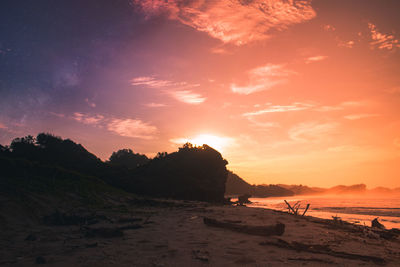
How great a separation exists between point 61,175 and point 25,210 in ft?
40.0

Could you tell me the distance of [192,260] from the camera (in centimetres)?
604

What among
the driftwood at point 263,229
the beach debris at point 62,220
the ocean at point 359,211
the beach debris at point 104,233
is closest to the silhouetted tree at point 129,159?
the ocean at point 359,211

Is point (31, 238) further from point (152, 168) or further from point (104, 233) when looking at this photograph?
point (152, 168)

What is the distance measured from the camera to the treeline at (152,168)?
1602 inches

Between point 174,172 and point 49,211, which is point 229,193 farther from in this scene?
point 49,211

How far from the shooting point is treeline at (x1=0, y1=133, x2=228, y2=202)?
133 feet

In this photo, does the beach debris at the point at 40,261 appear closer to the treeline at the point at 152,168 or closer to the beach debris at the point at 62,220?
the beach debris at the point at 62,220

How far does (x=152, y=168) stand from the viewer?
46.8 meters

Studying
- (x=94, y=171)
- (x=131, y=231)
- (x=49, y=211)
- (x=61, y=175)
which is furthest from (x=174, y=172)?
(x=131, y=231)

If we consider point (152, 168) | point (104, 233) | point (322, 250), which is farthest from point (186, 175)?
point (322, 250)

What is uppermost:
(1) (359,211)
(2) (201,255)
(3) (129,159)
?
(3) (129,159)

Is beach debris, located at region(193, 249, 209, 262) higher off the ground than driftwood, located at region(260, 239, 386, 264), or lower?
lower

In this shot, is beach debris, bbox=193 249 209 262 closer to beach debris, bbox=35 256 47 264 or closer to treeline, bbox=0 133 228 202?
beach debris, bbox=35 256 47 264

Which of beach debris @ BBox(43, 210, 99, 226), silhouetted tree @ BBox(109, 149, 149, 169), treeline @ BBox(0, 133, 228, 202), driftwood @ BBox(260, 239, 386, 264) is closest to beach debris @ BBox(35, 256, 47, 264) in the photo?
beach debris @ BBox(43, 210, 99, 226)
